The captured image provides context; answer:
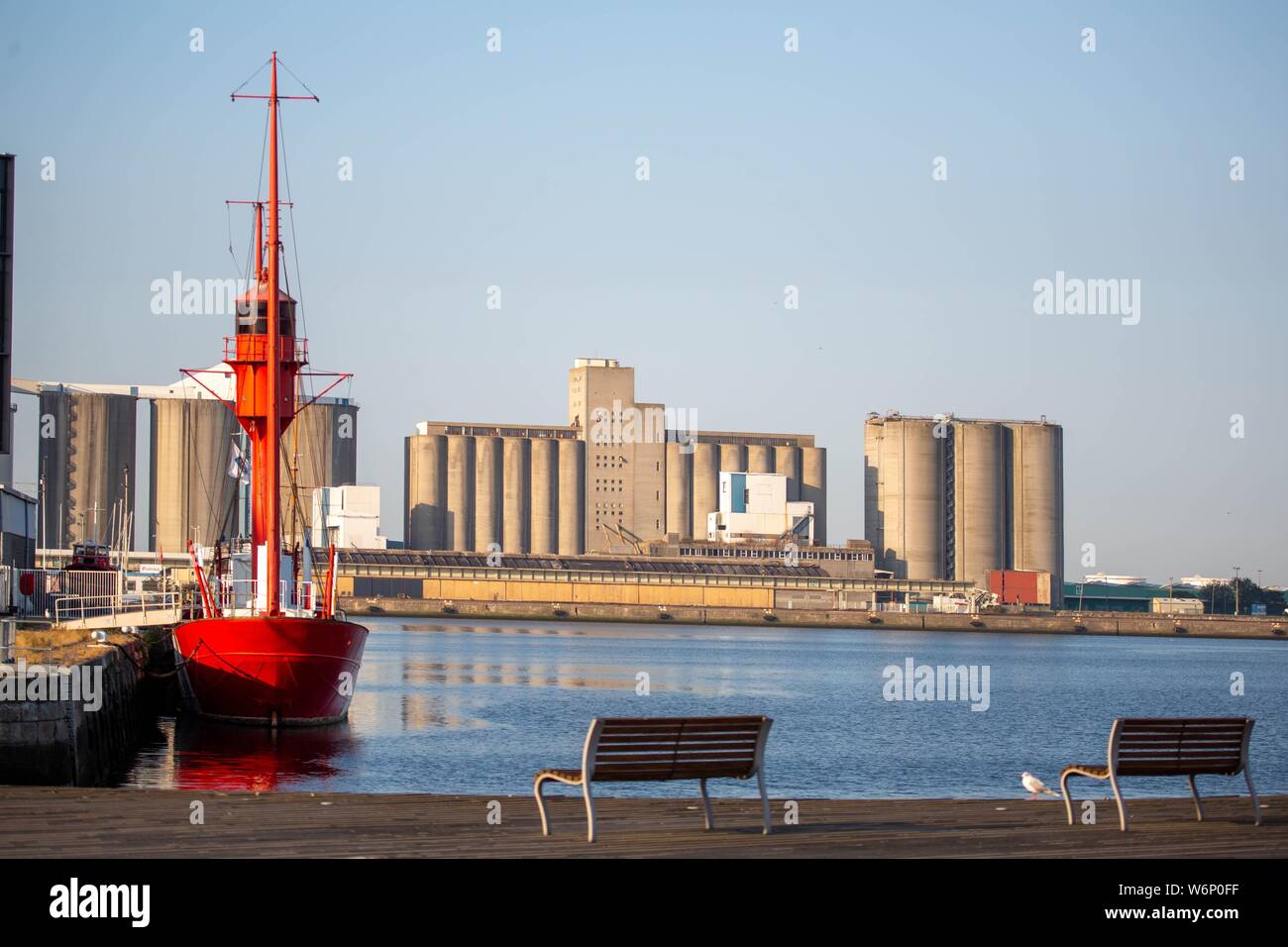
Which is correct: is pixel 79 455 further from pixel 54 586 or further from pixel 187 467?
pixel 54 586

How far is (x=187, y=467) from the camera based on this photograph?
168 metres

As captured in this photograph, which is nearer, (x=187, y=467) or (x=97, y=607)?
(x=97, y=607)

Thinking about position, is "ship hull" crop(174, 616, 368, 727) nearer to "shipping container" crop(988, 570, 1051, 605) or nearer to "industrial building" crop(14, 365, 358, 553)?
"industrial building" crop(14, 365, 358, 553)

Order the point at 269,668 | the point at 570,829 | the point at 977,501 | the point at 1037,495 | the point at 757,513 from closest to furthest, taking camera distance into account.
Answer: the point at 570,829, the point at 269,668, the point at 757,513, the point at 977,501, the point at 1037,495

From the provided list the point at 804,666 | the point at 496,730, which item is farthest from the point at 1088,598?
the point at 496,730

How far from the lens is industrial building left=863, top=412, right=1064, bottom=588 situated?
179750 millimetres

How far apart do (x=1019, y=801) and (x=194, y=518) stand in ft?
532

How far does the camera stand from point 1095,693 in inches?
2418

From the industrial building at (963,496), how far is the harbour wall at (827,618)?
20636mm

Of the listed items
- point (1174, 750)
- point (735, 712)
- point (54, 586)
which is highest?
point (1174, 750)

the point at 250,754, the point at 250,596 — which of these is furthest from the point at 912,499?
the point at 250,754

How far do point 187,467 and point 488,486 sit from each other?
40.7m

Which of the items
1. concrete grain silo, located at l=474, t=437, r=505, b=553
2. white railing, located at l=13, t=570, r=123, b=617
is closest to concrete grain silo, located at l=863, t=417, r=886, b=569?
concrete grain silo, located at l=474, t=437, r=505, b=553

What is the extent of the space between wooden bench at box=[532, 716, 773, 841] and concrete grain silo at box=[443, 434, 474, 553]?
180m
